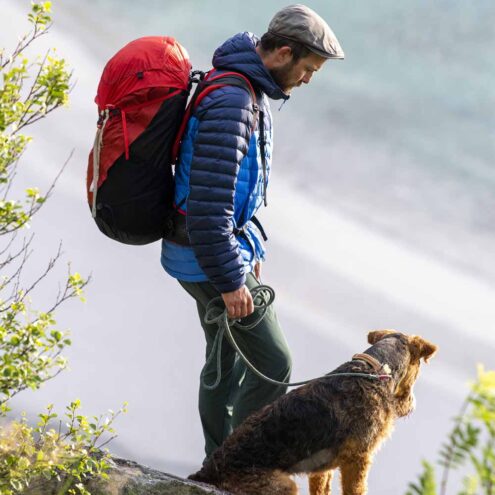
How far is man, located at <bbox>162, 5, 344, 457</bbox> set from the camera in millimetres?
4363

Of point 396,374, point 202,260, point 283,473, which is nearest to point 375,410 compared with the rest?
point 396,374

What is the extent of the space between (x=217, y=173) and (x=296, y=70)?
0.83 metres

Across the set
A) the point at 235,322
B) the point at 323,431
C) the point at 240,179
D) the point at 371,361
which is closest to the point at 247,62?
the point at 240,179

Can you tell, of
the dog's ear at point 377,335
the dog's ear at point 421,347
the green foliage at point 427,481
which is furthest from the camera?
the dog's ear at point 377,335

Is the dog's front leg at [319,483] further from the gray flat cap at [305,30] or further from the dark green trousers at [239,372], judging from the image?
the gray flat cap at [305,30]

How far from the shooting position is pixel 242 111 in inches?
174

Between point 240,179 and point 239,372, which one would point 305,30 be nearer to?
point 240,179

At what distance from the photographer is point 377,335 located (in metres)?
5.67

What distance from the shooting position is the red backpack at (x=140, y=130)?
4562 millimetres

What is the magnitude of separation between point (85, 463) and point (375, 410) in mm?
1780

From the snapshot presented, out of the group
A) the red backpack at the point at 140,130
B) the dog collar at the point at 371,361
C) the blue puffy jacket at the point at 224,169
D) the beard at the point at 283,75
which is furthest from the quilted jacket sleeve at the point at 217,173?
the dog collar at the point at 371,361

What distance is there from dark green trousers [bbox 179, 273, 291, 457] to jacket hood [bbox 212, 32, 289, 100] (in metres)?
1.12

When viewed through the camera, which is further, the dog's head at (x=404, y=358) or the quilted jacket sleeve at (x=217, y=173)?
the dog's head at (x=404, y=358)

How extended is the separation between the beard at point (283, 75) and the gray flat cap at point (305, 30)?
0.16 metres
